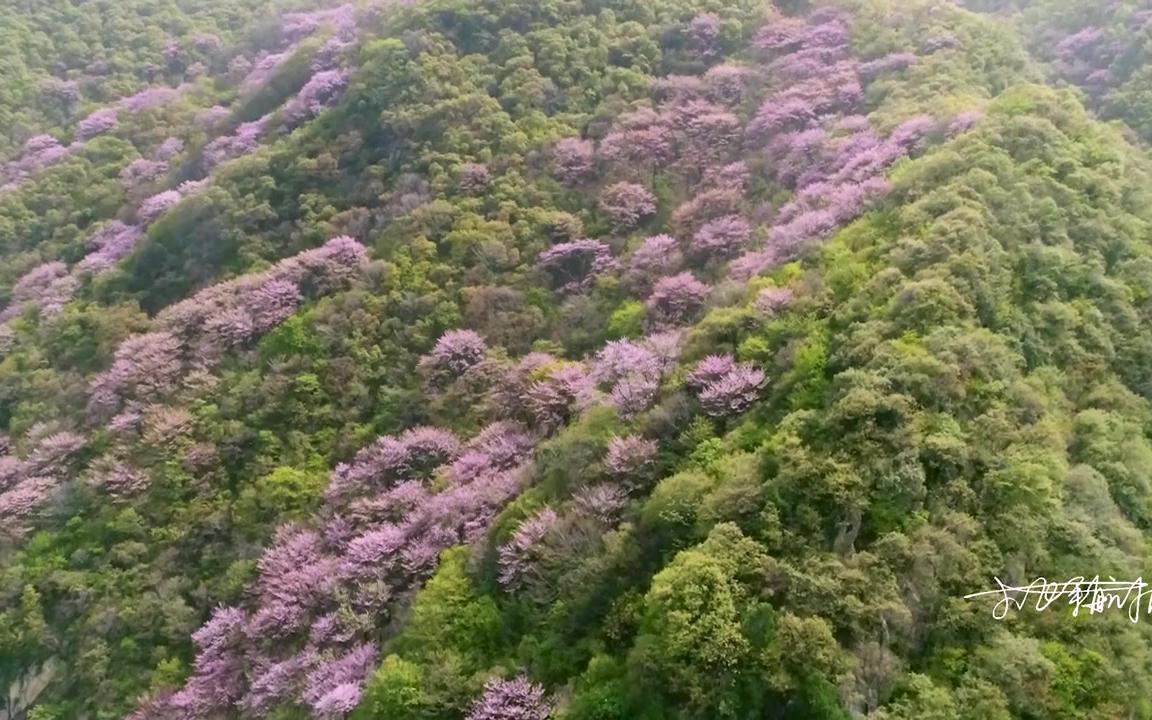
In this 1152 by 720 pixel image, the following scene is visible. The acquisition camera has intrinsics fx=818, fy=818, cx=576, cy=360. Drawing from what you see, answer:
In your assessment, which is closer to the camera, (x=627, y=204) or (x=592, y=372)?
(x=592, y=372)

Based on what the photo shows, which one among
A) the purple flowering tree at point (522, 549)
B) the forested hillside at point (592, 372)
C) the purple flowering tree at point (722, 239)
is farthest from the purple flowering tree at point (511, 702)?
the purple flowering tree at point (722, 239)

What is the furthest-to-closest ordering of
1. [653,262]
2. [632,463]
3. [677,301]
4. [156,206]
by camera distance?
[156,206]
[653,262]
[677,301]
[632,463]

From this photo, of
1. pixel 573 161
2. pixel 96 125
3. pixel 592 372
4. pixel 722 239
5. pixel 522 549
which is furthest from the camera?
pixel 96 125

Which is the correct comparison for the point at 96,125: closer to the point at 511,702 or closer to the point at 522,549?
the point at 522,549

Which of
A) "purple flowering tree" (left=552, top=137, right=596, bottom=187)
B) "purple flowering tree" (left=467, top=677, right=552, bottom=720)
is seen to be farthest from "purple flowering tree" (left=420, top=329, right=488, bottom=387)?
"purple flowering tree" (left=467, top=677, right=552, bottom=720)

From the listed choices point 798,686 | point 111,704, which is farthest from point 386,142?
point 798,686

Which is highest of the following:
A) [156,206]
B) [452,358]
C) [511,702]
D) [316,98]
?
[316,98]

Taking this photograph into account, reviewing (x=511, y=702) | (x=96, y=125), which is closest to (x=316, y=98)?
(x=96, y=125)

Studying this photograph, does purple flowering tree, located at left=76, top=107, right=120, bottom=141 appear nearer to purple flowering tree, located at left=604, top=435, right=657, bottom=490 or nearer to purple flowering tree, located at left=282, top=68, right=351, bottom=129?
purple flowering tree, located at left=282, top=68, right=351, bottom=129

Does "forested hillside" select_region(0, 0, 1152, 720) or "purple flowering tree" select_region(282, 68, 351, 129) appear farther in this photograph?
"purple flowering tree" select_region(282, 68, 351, 129)
